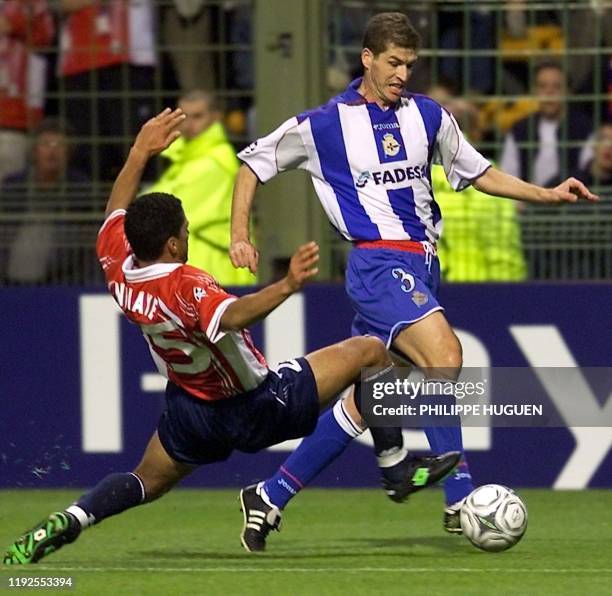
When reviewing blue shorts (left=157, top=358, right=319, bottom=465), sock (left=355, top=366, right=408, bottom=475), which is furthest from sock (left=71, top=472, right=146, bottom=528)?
sock (left=355, top=366, right=408, bottom=475)

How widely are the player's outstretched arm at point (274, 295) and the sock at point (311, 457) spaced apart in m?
1.25

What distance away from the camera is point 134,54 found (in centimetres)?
976

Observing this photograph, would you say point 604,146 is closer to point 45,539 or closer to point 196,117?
point 196,117

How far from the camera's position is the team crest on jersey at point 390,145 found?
25.2 ft

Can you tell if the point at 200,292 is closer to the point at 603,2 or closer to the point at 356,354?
the point at 356,354

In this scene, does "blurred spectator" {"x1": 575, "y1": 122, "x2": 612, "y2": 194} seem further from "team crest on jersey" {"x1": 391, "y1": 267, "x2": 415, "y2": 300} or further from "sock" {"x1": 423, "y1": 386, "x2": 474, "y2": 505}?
"sock" {"x1": 423, "y1": 386, "x2": 474, "y2": 505}

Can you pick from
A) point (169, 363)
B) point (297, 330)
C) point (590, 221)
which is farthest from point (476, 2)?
point (169, 363)

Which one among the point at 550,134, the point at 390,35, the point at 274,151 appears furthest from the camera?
the point at 550,134

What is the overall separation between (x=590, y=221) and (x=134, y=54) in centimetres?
254

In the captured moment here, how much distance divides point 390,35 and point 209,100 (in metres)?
2.36

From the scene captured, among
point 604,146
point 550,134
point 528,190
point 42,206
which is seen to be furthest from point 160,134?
point 604,146

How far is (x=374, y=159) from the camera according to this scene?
7684 mm

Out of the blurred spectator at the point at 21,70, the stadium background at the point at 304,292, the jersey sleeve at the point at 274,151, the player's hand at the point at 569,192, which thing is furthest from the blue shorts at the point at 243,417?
the blurred spectator at the point at 21,70

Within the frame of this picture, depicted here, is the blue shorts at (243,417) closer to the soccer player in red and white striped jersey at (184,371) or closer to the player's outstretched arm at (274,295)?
the soccer player in red and white striped jersey at (184,371)
